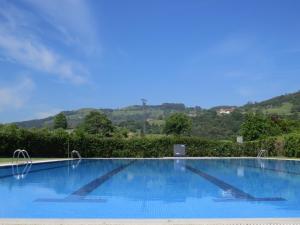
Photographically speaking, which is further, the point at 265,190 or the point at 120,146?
the point at 120,146

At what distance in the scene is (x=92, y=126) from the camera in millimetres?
69750

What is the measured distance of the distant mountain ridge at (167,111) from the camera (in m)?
81.0

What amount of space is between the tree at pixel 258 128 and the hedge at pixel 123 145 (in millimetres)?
14951

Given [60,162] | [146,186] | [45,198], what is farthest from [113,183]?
[60,162]

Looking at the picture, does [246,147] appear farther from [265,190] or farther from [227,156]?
[265,190]

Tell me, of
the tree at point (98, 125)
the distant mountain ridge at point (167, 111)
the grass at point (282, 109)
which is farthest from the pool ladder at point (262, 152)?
the grass at point (282, 109)

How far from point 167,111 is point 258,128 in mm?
52723

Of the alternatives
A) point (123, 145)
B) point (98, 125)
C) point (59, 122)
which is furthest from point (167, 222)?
point (59, 122)

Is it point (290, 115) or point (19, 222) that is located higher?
point (290, 115)

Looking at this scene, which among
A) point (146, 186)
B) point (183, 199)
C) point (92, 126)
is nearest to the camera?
point (183, 199)

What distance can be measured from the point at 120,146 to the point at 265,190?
23373 millimetres

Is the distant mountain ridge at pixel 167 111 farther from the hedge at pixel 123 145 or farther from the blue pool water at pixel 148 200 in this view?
the blue pool water at pixel 148 200

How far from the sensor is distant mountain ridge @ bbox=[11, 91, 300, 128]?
266ft

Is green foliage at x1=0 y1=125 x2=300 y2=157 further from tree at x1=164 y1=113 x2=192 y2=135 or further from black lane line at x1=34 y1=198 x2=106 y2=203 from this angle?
tree at x1=164 y1=113 x2=192 y2=135
